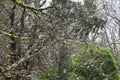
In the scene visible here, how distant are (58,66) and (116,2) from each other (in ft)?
80.4

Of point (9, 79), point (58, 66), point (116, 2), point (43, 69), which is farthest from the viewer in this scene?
point (116, 2)

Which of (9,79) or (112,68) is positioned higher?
(9,79)

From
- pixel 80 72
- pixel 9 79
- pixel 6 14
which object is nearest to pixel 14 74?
pixel 9 79

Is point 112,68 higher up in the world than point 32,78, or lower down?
lower down

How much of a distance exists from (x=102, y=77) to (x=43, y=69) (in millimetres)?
1870

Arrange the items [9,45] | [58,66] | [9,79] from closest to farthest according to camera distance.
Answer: [9,79] < [9,45] < [58,66]

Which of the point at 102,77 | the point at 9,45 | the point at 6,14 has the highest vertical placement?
the point at 6,14

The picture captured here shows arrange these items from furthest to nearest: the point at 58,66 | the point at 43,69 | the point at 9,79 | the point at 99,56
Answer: the point at 58,66 → the point at 99,56 → the point at 43,69 → the point at 9,79

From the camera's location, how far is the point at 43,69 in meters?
11.2

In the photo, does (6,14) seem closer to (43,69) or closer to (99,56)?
(43,69)

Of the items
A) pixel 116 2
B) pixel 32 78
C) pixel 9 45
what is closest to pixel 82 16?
pixel 9 45

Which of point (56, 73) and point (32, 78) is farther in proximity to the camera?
point (56, 73)

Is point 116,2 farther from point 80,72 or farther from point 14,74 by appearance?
point 14,74

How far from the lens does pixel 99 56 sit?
11906mm
